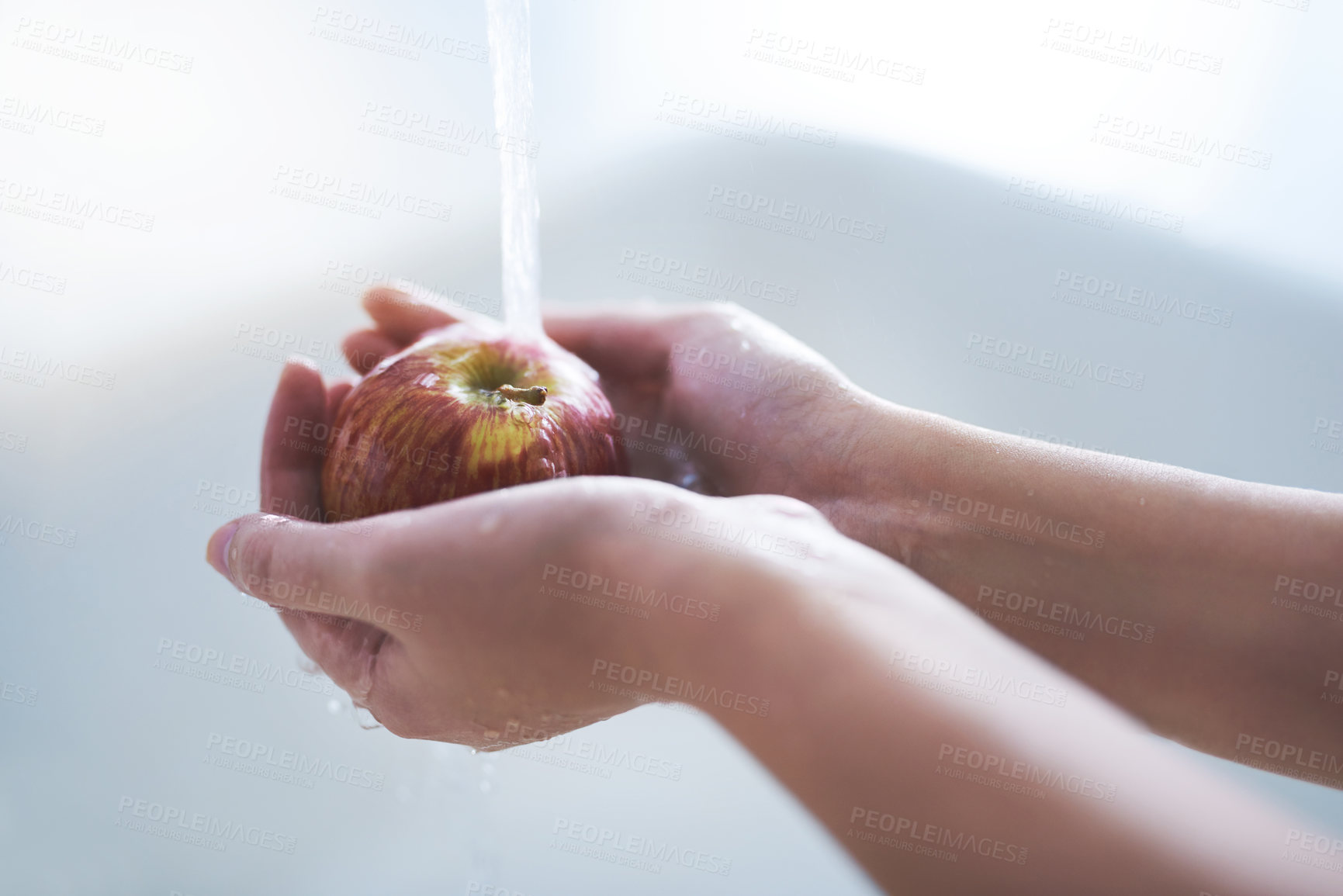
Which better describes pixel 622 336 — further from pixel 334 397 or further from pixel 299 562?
pixel 299 562

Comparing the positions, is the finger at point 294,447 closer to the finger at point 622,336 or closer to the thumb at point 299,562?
the thumb at point 299,562

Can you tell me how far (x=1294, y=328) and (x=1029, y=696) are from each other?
0.92 metres

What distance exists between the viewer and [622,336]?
0.84 metres

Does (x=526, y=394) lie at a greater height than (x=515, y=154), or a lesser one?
lesser

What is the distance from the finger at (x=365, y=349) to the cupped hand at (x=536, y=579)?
305 mm

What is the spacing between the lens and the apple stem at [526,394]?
0.58 metres

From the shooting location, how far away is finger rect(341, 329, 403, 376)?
0.84 metres

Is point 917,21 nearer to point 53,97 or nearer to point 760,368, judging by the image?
point 760,368

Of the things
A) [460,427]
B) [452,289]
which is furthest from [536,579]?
[452,289]

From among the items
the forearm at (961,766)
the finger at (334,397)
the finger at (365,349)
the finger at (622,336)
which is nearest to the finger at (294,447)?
the finger at (334,397)

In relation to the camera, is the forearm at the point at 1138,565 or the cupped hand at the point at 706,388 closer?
the forearm at the point at 1138,565

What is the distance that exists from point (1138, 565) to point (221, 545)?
625 mm

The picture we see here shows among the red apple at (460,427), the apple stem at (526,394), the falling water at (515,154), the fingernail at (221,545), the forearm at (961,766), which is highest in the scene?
the falling water at (515,154)

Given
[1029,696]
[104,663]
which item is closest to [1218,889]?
[1029,696]
